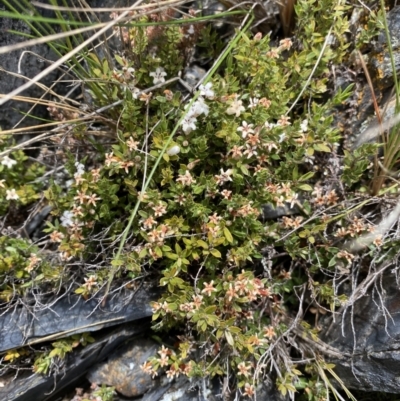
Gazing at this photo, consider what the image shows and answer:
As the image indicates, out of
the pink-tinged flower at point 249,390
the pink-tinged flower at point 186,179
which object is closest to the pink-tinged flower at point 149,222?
the pink-tinged flower at point 186,179

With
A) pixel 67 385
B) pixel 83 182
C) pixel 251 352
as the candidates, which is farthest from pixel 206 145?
pixel 67 385

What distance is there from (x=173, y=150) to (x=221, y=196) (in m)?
0.41

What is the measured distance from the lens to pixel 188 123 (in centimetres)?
248

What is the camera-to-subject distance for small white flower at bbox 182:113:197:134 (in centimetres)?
248

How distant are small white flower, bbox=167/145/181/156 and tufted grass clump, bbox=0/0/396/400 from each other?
2cm

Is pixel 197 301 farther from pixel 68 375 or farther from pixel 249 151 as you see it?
pixel 68 375

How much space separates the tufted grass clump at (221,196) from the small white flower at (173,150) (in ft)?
0.07

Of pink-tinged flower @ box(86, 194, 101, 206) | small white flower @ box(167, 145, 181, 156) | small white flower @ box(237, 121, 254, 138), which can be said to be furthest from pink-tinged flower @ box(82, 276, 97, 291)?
small white flower @ box(237, 121, 254, 138)

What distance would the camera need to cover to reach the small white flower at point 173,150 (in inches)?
97.2

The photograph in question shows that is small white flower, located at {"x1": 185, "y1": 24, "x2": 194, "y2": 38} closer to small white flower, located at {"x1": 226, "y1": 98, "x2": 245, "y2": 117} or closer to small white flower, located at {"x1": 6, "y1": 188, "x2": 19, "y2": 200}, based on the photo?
small white flower, located at {"x1": 226, "y1": 98, "x2": 245, "y2": 117}

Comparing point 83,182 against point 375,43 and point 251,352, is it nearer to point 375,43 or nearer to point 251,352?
point 251,352

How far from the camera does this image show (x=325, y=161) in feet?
9.34

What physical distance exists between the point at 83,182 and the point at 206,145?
2.38ft

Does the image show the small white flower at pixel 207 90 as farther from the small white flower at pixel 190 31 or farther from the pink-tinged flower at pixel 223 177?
the small white flower at pixel 190 31
